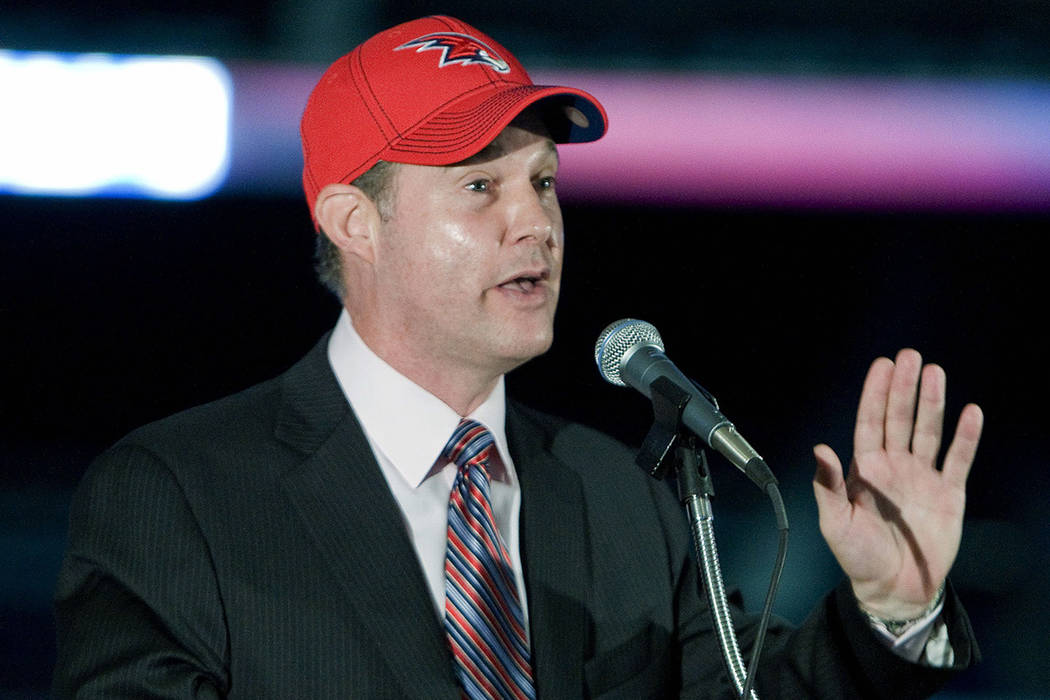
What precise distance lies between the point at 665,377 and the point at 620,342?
12cm

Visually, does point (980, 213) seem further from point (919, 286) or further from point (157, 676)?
point (157, 676)

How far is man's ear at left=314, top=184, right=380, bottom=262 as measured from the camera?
5.80ft

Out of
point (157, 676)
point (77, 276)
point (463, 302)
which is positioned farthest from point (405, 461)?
point (77, 276)

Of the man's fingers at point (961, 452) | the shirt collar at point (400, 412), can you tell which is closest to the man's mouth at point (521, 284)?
the shirt collar at point (400, 412)

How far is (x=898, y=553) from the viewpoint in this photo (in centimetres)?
150

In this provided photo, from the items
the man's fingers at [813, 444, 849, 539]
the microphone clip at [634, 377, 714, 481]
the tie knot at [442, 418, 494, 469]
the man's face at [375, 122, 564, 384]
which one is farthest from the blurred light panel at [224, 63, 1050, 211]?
the microphone clip at [634, 377, 714, 481]

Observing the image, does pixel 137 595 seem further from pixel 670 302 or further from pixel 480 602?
pixel 670 302

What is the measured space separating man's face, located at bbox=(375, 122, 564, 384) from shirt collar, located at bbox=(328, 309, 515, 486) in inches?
2.2

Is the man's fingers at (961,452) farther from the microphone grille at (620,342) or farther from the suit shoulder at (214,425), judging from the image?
the suit shoulder at (214,425)

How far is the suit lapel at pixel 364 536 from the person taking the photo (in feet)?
4.82

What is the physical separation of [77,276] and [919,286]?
2673mm

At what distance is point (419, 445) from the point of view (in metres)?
1.65

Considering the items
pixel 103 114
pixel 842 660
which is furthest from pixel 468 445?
pixel 103 114

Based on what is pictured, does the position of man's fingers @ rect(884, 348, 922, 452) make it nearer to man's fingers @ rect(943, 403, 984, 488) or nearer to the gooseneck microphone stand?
man's fingers @ rect(943, 403, 984, 488)
